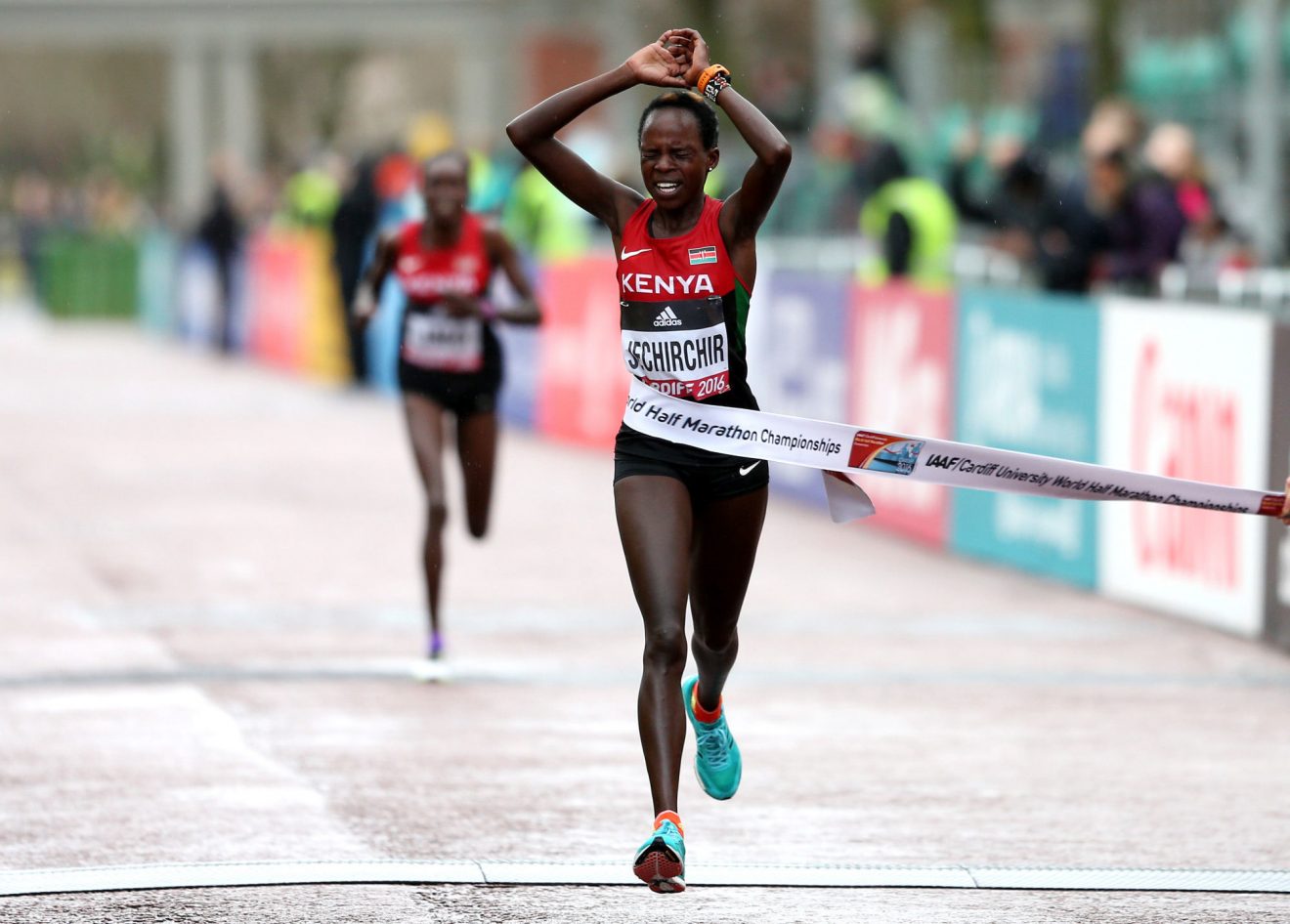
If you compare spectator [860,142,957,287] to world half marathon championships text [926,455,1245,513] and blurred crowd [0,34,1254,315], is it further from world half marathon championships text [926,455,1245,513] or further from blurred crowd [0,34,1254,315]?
world half marathon championships text [926,455,1245,513]

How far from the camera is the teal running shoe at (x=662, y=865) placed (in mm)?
5965

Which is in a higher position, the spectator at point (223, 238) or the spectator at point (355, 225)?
the spectator at point (355, 225)

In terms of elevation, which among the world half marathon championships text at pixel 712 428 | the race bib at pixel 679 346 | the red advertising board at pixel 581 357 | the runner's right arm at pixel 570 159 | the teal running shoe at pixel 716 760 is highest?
the runner's right arm at pixel 570 159

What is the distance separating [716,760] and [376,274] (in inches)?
169

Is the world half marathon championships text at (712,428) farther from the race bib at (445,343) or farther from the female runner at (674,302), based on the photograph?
the race bib at (445,343)

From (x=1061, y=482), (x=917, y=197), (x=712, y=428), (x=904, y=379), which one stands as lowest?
(x=904, y=379)

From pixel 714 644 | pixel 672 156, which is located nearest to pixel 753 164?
pixel 672 156

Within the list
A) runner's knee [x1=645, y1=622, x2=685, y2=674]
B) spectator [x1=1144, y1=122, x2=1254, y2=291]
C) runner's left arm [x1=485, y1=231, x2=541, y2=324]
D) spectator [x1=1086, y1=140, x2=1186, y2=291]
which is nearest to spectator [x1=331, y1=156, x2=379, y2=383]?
spectator [x1=1144, y1=122, x2=1254, y2=291]

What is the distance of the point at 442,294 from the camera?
10680 millimetres

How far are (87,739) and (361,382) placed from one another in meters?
18.2

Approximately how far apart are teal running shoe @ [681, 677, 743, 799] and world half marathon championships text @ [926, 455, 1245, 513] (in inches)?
40.0

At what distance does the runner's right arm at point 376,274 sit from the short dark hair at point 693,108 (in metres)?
4.44

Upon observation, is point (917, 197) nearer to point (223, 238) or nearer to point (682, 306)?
point (682, 306)

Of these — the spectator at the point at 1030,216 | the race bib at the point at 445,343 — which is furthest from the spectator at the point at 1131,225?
the race bib at the point at 445,343
